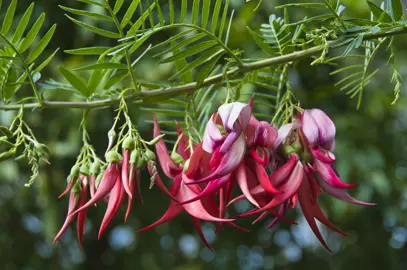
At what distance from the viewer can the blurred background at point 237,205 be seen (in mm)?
1783

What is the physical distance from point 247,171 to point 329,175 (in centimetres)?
7

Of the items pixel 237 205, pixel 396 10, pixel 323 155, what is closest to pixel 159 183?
pixel 323 155

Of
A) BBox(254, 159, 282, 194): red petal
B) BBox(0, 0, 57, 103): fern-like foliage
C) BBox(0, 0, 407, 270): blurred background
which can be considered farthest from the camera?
BBox(0, 0, 407, 270): blurred background

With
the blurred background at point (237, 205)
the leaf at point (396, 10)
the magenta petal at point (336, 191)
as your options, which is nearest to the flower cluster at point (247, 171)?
the magenta petal at point (336, 191)

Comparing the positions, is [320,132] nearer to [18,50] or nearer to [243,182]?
[243,182]

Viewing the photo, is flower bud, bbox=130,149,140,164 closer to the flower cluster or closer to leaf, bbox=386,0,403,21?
the flower cluster

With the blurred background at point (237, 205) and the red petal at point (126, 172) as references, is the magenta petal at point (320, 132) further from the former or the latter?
the blurred background at point (237, 205)

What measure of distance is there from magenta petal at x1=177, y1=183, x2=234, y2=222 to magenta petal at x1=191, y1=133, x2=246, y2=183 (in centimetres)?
3

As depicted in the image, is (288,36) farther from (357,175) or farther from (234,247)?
(234,247)

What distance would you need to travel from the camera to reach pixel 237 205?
1.96 meters

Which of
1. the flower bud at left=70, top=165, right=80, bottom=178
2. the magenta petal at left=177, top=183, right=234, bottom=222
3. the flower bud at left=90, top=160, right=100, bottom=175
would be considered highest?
the magenta petal at left=177, top=183, right=234, bottom=222

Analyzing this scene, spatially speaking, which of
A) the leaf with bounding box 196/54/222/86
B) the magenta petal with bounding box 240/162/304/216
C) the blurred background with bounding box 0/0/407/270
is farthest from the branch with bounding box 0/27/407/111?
the blurred background with bounding box 0/0/407/270

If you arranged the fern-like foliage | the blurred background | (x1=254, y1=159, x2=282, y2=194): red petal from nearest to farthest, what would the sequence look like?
(x1=254, y1=159, x2=282, y2=194): red petal
the fern-like foliage
the blurred background

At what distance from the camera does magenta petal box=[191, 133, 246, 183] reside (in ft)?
1.72
